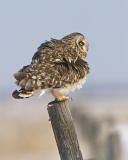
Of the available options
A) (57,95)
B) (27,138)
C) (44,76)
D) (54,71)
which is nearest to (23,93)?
(44,76)

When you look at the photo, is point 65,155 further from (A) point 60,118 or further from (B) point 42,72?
(B) point 42,72

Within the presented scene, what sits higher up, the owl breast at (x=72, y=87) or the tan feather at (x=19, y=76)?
A: the tan feather at (x=19, y=76)

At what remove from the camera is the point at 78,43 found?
10203mm

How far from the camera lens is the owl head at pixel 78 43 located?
9980mm

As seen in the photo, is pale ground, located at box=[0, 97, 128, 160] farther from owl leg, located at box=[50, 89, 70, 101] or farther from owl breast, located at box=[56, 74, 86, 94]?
owl leg, located at box=[50, 89, 70, 101]

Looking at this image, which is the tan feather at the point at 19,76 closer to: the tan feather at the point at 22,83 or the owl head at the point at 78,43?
the tan feather at the point at 22,83

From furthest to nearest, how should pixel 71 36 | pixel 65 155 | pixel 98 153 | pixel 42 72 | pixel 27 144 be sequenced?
pixel 27 144
pixel 98 153
pixel 71 36
pixel 42 72
pixel 65 155

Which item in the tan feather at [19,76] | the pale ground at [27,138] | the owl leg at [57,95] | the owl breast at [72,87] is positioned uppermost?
the pale ground at [27,138]

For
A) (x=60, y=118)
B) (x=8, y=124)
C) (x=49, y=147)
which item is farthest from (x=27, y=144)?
(x=60, y=118)

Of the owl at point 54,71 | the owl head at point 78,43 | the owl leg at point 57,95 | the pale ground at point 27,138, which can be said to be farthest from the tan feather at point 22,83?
the pale ground at point 27,138

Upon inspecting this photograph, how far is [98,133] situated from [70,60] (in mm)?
6002

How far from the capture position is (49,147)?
28.3m

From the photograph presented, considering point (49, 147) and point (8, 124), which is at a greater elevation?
point (8, 124)

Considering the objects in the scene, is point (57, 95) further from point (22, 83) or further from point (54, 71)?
point (22, 83)
